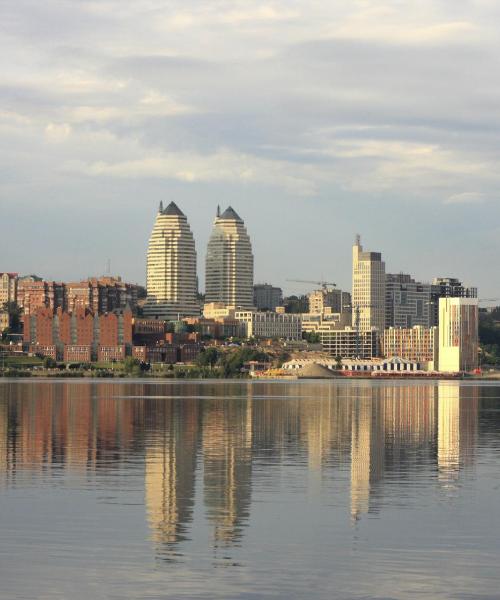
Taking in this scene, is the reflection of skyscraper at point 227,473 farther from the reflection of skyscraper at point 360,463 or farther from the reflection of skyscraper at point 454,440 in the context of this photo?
the reflection of skyscraper at point 454,440

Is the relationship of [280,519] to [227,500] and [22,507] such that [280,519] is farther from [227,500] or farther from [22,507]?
[22,507]

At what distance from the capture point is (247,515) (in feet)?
112

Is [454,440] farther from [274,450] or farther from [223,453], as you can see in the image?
[223,453]

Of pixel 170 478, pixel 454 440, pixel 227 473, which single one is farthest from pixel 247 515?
pixel 454 440

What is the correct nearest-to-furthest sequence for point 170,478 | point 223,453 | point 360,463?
1. point 170,478
2. point 360,463
3. point 223,453

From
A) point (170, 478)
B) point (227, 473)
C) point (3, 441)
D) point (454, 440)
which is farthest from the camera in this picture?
point (454, 440)

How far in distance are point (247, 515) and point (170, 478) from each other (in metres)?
8.43

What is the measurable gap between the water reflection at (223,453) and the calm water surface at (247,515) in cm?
10

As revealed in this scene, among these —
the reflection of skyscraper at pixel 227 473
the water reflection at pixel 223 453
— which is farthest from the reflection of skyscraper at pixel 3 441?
the reflection of skyscraper at pixel 227 473

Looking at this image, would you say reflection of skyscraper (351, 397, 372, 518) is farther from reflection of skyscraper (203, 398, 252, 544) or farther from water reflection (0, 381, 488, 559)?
reflection of skyscraper (203, 398, 252, 544)

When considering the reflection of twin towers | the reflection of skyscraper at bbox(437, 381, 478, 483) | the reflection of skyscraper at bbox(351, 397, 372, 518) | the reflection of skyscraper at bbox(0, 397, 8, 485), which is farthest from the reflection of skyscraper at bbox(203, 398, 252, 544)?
the reflection of skyscraper at bbox(437, 381, 478, 483)

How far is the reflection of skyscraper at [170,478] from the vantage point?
32.1 m

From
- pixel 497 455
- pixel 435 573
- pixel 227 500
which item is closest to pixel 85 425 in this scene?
pixel 497 455

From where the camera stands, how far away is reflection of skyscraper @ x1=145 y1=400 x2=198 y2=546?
32.1 meters
